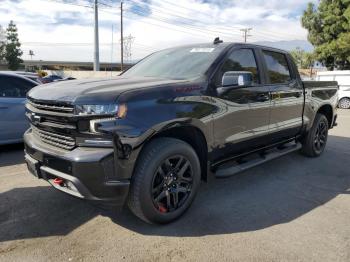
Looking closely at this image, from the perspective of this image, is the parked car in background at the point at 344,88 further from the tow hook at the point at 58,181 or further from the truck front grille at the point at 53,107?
the tow hook at the point at 58,181

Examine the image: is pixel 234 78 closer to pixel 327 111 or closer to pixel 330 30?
pixel 327 111

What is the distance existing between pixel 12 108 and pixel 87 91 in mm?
3788

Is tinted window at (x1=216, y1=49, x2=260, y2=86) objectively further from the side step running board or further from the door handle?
the side step running board

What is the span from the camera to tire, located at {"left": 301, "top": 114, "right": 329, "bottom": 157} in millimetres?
6289

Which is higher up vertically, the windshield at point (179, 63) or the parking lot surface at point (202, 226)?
the windshield at point (179, 63)

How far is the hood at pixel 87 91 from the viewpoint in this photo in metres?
3.11

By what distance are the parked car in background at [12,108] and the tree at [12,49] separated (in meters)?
65.9

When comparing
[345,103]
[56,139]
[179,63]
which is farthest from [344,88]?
[56,139]

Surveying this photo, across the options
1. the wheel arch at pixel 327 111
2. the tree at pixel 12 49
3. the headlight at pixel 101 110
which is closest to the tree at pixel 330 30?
the wheel arch at pixel 327 111

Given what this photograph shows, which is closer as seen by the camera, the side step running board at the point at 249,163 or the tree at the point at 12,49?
the side step running board at the point at 249,163

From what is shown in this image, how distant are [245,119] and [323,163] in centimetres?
262

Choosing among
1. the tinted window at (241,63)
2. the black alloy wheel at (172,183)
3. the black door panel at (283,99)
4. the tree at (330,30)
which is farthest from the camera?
the tree at (330,30)

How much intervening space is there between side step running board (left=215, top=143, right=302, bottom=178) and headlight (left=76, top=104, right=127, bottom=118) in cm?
158

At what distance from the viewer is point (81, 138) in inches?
124
